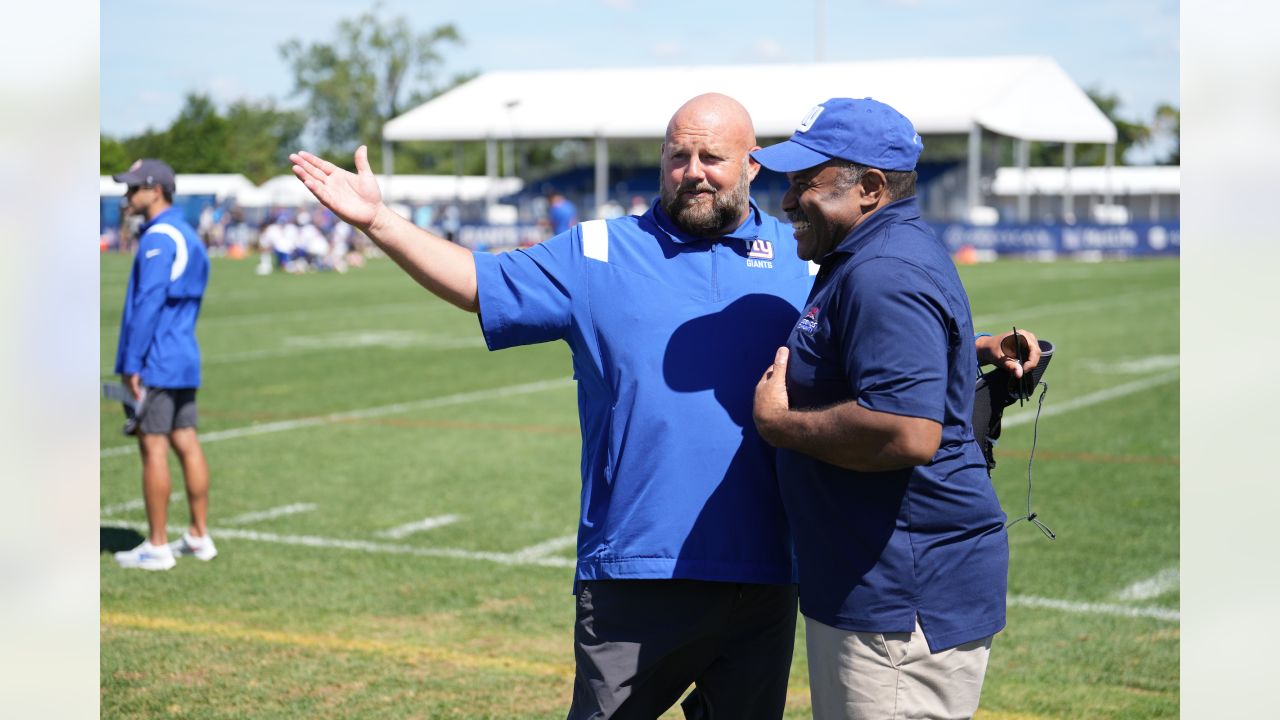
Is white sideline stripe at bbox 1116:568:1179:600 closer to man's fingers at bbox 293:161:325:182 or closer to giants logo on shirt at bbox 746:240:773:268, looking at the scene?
giants logo on shirt at bbox 746:240:773:268

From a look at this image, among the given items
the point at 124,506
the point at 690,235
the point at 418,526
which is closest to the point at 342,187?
the point at 690,235

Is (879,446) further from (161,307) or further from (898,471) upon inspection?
(161,307)

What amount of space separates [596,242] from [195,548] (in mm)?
4884

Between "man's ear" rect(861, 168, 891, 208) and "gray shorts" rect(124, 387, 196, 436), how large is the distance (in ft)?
17.4

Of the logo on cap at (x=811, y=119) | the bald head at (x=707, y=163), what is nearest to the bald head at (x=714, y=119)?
the bald head at (x=707, y=163)

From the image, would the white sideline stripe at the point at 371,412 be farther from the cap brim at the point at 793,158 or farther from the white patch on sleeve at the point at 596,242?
the cap brim at the point at 793,158

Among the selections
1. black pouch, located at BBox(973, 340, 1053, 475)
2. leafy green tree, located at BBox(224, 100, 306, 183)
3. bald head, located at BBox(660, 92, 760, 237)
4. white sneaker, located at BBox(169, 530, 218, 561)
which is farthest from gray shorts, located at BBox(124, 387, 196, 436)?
leafy green tree, located at BBox(224, 100, 306, 183)

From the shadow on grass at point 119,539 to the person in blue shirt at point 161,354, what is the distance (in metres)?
0.33

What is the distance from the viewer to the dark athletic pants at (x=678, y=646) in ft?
10.4

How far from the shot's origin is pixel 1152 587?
6.82m

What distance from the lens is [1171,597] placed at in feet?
21.9
